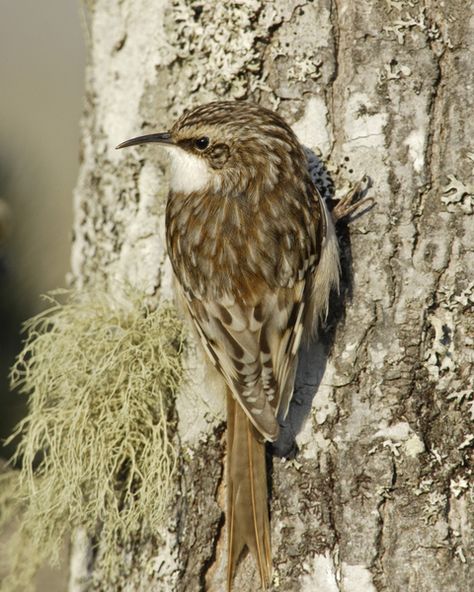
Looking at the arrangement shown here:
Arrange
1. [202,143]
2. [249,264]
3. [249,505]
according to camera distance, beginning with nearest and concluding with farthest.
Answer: [249,505] < [249,264] < [202,143]

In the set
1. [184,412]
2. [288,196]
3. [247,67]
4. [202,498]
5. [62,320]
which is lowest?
[202,498]

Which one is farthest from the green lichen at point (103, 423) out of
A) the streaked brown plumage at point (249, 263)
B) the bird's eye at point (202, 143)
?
the bird's eye at point (202, 143)

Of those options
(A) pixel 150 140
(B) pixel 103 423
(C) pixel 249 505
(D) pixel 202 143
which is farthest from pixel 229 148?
(C) pixel 249 505

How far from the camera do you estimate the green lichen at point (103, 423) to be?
7.15 ft

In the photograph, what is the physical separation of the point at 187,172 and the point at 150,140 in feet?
0.49

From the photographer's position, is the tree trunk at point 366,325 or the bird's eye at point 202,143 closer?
the tree trunk at point 366,325

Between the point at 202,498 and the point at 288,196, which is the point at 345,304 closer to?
the point at 288,196

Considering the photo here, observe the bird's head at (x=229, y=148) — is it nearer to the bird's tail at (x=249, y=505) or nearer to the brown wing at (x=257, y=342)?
the brown wing at (x=257, y=342)

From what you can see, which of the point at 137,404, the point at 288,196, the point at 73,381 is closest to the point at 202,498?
the point at 137,404

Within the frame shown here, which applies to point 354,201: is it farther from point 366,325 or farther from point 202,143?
point 202,143

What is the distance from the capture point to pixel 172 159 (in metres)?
2.29

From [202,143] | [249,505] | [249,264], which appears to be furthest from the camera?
[202,143]

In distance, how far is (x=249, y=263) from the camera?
7.03ft

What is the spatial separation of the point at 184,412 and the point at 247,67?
89cm
